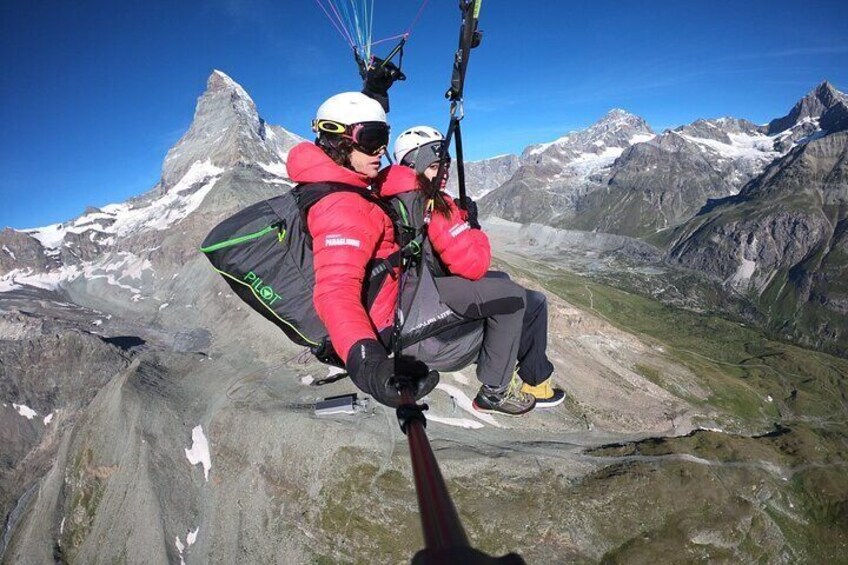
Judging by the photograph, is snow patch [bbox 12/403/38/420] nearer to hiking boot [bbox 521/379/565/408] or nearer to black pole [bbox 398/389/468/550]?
hiking boot [bbox 521/379/565/408]

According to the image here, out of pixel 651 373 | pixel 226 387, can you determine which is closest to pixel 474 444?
pixel 226 387

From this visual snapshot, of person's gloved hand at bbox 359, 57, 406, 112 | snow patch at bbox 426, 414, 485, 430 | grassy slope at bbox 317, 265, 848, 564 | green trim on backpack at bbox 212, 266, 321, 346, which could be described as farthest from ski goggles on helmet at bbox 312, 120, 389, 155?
snow patch at bbox 426, 414, 485, 430

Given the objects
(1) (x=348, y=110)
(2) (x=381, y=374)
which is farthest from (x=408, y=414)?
(1) (x=348, y=110)

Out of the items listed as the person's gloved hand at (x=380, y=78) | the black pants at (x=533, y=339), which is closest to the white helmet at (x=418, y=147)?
the person's gloved hand at (x=380, y=78)

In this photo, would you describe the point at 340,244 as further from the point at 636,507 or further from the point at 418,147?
the point at 636,507

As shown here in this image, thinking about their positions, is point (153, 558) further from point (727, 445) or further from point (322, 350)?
point (727, 445)

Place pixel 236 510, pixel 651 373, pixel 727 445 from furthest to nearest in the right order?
1. pixel 651 373
2. pixel 727 445
3. pixel 236 510
